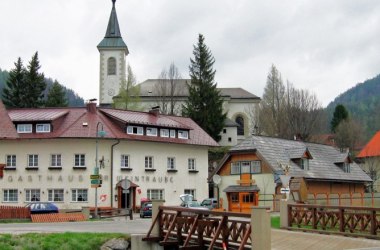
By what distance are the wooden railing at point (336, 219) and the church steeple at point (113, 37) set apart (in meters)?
66.6

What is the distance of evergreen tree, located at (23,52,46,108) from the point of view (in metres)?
80.0

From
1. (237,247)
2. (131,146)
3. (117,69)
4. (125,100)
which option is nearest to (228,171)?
(131,146)

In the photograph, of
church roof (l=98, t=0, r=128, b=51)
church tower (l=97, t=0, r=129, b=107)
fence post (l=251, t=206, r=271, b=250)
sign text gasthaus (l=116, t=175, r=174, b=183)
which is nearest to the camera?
fence post (l=251, t=206, r=271, b=250)

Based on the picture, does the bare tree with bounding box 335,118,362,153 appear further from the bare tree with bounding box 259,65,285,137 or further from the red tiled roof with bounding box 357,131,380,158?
the bare tree with bounding box 259,65,285,137

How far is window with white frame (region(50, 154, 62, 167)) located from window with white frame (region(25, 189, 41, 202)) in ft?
8.56

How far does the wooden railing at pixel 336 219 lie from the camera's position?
21.0 m

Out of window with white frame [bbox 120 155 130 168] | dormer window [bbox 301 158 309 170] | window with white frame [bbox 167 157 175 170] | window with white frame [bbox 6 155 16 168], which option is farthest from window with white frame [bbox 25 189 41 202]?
dormer window [bbox 301 158 309 170]

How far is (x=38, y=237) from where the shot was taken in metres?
22.7

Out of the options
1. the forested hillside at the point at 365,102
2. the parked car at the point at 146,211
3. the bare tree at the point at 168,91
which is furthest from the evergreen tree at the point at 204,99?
the forested hillside at the point at 365,102

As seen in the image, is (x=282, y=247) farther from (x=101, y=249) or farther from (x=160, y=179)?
(x=160, y=179)

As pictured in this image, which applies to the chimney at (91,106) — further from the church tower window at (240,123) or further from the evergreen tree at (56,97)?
the church tower window at (240,123)

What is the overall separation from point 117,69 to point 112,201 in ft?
140

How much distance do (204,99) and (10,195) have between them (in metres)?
34.3

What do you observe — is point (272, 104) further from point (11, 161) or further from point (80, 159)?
point (11, 161)
